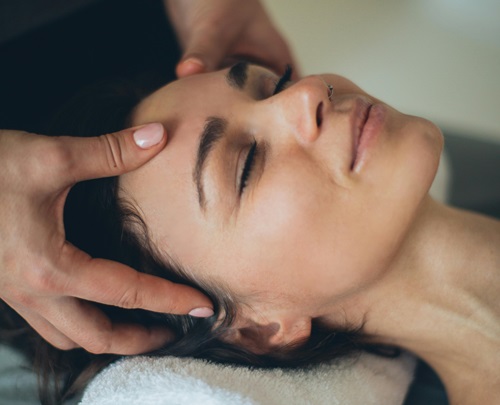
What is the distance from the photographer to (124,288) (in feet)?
2.88

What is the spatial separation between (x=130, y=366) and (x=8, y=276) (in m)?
0.30

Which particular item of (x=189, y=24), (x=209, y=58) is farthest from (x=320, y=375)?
(x=189, y=24)

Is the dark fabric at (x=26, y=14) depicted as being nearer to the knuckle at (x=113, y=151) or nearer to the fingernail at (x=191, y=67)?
the fingernail at (x=191, y=67)

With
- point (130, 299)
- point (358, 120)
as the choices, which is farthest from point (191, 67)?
point (130, 299)

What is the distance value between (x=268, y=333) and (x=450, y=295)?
14.5 inches

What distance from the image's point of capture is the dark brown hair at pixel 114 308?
3.22ft

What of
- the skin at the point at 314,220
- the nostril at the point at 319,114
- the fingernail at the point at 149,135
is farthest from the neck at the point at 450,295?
the fingernail at the point at 149,135

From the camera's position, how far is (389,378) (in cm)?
112

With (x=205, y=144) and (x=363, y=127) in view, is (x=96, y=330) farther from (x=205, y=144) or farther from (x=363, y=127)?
(x=363, y=127)

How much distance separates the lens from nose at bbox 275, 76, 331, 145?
865 mm

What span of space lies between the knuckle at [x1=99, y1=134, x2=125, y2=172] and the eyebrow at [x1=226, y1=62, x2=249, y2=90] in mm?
240

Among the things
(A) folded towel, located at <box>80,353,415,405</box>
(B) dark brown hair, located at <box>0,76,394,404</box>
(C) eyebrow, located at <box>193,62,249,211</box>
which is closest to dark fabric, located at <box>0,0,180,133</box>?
(B) dark brown hair, located at <box>0,76,394,404</box>

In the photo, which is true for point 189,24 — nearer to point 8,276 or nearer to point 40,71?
point 40,71

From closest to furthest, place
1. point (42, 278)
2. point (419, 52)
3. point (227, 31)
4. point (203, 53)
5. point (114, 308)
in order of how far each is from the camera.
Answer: point (42, 278), point (114, 308), point (203, 53), point (227, 31), point (419, 52)
